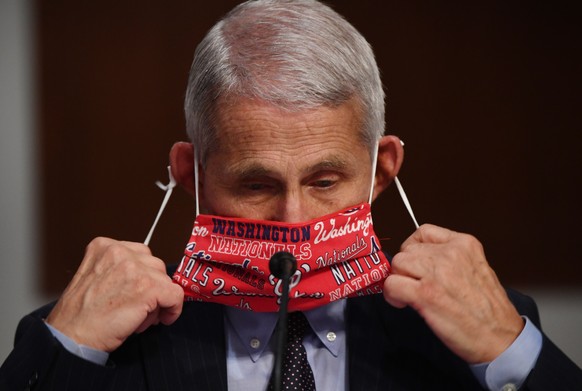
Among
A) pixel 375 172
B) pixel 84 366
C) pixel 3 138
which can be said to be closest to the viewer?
pixel 84 366

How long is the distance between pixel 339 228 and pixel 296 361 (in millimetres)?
347

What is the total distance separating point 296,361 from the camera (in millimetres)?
2213

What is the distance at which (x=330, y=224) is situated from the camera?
7.06ft

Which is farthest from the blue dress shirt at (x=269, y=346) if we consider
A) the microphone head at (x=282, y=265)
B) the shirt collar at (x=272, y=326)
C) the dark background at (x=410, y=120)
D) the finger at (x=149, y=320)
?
the dark background at (x=410, y=120)

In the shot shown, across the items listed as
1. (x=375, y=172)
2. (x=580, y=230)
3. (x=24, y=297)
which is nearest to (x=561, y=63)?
(x=580, y=230)

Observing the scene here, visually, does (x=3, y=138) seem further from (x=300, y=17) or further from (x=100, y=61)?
(x=300, y=17)

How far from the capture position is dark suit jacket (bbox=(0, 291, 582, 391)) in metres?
2.08

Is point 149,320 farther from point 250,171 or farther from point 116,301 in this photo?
point 250,171

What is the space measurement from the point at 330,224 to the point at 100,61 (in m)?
2.22

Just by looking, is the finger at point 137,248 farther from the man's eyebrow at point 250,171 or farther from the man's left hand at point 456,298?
the man's left hand at point 456,298

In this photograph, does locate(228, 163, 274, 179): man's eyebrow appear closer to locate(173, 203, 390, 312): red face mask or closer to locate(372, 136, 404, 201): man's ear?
locate(173, 203, 390, 312): red face mask

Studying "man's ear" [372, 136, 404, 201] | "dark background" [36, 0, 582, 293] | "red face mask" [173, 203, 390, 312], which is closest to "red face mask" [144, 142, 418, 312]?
"red face mask" [173, 203, 390, 312]

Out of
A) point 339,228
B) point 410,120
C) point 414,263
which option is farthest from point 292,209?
point 410,120

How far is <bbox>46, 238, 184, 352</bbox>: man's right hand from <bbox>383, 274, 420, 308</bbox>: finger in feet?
1.62
